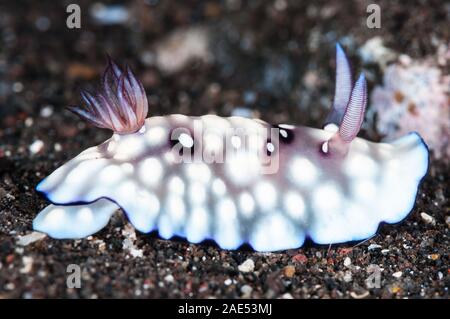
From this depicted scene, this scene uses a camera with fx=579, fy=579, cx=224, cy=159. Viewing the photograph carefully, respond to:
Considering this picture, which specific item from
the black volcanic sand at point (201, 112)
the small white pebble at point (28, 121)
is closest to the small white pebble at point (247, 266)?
the black volcanic sand at point (201, 112)

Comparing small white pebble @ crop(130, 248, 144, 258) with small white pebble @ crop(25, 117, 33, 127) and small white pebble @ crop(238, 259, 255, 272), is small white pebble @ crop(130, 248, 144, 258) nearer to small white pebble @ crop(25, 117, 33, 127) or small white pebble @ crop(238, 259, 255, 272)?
small white pebble @ crop(238, 259, 255, 272)

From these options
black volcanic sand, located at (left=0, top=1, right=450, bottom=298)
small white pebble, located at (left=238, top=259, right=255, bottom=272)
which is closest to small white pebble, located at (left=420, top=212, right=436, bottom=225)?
black volcanic sand, located at (left=0, top=1, right=450, bottom=298)

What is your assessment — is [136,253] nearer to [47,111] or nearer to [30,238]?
[30,238]

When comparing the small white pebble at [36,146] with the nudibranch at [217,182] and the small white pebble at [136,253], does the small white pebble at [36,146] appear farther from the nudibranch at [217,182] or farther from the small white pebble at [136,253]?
A: the small white pebble at [136,253]

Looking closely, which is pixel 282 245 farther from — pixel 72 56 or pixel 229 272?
pixel 72 56

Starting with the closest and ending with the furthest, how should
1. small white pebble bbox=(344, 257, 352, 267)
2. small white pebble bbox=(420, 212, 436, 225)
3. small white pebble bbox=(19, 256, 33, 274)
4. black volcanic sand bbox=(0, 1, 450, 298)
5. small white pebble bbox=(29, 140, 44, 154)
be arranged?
small white pebble bbox=(19, 256, 33, 274) → black volcanic sand bbox=(0, 1, 450, 298) → small white pebble bbox=(344, 257, 352, 267) → small white pebble bbox=(420, 212, 436, 225) → small white pebble bbox=(29, 140, 44, 154)
